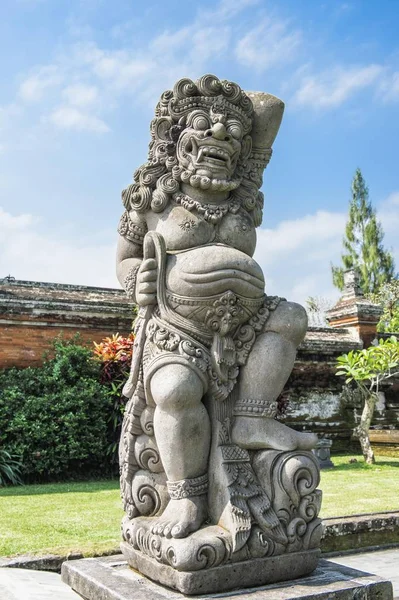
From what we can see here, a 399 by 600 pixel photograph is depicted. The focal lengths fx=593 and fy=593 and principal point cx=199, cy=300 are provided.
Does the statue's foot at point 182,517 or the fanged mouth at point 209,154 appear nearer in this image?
the statue's foot at point 182,517

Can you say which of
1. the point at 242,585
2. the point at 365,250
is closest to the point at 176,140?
the point at 242,585

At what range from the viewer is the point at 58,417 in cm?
816

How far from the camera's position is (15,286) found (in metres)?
9.88

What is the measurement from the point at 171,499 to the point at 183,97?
198 centimetres

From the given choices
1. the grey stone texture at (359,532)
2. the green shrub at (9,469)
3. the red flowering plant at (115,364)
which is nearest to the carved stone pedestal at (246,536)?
the grey stone texture at (359,532)

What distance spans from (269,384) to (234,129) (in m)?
1.29

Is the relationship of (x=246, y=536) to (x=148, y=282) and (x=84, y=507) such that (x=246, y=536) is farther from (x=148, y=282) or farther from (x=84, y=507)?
(x=84, y=507)

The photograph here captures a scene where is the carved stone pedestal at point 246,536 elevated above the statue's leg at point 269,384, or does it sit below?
below

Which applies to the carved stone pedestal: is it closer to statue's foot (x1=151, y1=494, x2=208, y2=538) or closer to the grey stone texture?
statue's foot (x1=151, y1=494, x2=208, y2=538)

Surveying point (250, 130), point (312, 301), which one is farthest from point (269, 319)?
point (312, 301)

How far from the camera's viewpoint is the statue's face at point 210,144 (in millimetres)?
2955

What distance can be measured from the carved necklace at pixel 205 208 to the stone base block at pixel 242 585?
158cm

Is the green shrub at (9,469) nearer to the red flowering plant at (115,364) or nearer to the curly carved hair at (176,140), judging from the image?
the red flowering plant at (115,364)

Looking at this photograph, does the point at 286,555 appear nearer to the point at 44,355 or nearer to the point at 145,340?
the point at 145,340
